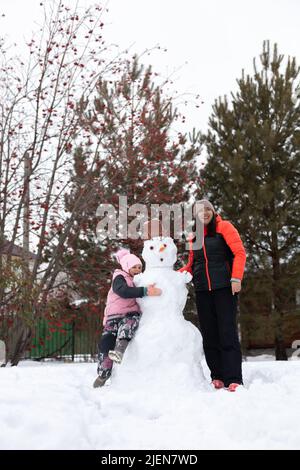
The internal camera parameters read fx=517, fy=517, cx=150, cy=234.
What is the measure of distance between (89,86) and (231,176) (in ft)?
16.3

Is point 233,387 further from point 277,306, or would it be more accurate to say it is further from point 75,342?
point 75,342

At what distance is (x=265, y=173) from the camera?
11656mm

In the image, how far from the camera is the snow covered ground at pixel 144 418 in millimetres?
2594

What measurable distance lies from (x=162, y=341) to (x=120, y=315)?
1.73 ft

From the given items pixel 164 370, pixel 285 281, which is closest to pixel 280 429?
pixel 164 370

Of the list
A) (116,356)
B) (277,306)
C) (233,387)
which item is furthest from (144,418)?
(277,306)

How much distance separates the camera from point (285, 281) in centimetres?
1102

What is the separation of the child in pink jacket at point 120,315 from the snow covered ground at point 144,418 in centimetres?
33

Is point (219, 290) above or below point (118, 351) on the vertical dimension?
above

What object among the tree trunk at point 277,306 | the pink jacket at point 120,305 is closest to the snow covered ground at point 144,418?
the pink jacket at point 120,305

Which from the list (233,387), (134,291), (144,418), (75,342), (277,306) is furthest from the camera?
(75,342)

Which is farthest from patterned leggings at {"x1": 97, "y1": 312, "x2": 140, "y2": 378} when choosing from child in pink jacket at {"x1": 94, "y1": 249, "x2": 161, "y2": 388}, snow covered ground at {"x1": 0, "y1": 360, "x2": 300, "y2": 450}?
snow covered ground at {"x1": 0, "y1": 360, "x2": 300, "y2": 450}

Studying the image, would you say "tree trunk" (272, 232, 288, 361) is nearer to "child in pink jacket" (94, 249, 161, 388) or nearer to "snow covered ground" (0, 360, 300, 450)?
"child in pink jacket" (94, 249, 161, 388)
